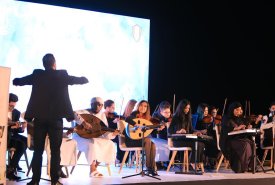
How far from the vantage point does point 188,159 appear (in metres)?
7.60

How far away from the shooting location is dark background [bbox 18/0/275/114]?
9562 mm

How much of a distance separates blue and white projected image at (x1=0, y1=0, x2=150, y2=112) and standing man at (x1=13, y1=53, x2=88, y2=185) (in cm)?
211

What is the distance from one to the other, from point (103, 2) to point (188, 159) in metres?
3.37

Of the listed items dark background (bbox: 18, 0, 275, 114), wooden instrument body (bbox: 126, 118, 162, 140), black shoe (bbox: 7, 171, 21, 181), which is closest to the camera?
black shoe (bbox: 7, 171, 21, 181)

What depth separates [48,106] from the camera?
4715 mm

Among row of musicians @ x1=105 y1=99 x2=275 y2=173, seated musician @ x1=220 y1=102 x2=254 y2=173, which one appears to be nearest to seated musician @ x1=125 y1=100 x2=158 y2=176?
row of musicians @ x1=105 y1=99 x2=275 y2=173

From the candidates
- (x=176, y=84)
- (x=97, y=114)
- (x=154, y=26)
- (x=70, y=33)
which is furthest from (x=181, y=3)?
(x=97, y=114)

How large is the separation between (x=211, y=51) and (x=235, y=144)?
3.33 meters

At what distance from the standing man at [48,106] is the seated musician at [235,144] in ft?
11.1

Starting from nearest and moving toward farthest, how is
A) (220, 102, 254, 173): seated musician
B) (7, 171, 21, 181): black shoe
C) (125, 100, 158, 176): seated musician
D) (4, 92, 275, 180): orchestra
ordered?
(7, 171, 21, 181): black shoe, (4, 92, 275, 180): orchestra, (125, 100, 158, 176): seated musician, (220, 102, 254, 173): seated musician

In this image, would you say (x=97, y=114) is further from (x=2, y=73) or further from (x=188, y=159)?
(x=2, y=73)

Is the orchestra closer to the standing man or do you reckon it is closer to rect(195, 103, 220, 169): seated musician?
rect(195, 103, 220, 169): seated musician

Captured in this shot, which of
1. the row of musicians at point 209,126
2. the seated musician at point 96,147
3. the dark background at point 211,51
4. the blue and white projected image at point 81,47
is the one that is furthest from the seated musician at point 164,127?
the dark background at point 211,51

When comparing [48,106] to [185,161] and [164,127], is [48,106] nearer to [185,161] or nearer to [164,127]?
[164,127]
